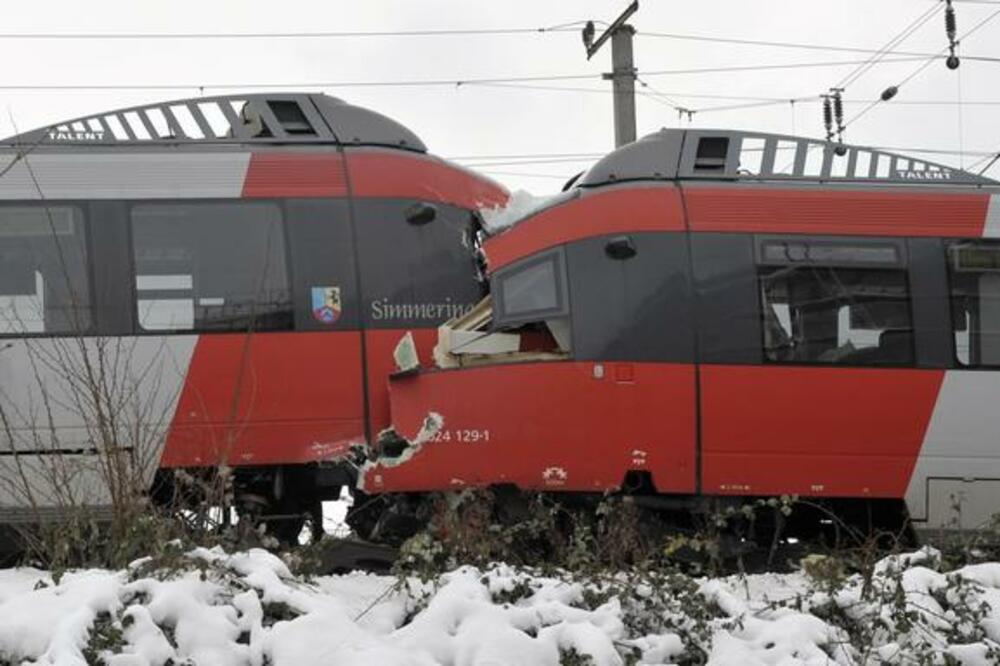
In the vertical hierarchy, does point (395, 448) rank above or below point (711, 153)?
below

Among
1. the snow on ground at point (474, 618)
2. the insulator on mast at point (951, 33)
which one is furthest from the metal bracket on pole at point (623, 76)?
the snow on ground at point (474, 618)

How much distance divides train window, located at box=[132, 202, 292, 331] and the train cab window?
3.56 m

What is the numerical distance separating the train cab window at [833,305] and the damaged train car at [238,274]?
2390 mm

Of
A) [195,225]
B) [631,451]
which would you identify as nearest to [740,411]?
[631,451]

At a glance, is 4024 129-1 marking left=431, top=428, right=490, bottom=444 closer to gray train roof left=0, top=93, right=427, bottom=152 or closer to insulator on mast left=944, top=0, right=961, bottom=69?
gray train roof left=0, top=93, right=427, bottom=152

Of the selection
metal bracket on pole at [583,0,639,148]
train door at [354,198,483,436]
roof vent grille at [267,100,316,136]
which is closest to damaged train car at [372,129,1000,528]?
train door at [354,198,483,436]

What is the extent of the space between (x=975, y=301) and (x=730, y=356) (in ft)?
6.31

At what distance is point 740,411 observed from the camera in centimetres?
798

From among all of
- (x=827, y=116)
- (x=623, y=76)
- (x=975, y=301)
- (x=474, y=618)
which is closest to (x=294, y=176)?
(x=474, y=618)

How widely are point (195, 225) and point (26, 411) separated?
A: 178cm

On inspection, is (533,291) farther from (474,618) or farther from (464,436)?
→ (474,618)

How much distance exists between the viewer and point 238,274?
333 inches

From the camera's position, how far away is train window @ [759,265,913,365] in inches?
318

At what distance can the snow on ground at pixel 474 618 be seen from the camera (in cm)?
412
